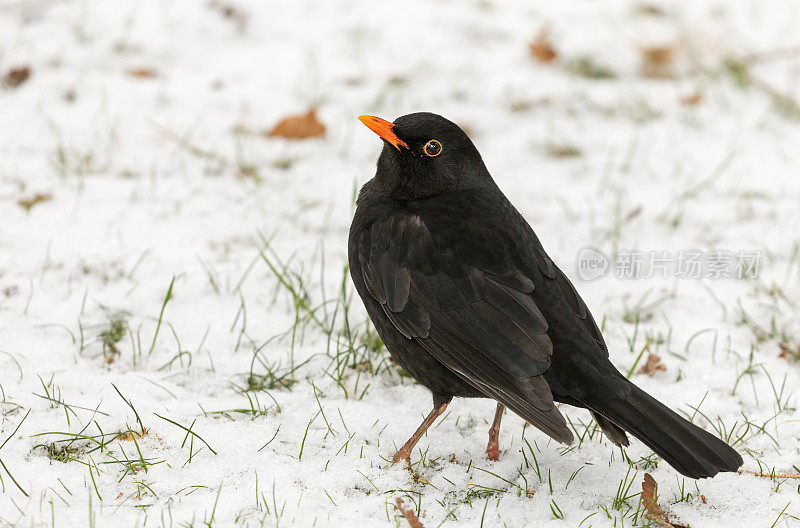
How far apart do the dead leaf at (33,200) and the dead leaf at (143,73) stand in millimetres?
1670

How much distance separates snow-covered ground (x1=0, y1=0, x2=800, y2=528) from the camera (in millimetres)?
3023

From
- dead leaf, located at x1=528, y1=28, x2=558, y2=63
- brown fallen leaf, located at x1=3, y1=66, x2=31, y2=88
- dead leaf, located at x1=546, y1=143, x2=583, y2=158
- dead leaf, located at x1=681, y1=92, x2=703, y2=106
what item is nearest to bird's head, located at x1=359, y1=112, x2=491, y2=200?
dead leaf, located at x1=546, y1=143, x2=583, y2=158

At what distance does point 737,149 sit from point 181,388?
4297 millimetres

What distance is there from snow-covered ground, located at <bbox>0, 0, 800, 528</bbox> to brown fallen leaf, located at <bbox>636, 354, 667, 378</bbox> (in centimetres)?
4

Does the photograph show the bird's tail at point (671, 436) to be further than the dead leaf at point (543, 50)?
No

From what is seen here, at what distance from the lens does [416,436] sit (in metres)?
3.21

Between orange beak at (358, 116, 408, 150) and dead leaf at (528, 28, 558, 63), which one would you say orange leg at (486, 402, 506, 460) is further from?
dead leaf at (528, 28, 558, 63)

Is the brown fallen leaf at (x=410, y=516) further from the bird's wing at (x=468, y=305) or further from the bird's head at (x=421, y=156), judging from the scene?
the bird's head at (x=421, y=156)

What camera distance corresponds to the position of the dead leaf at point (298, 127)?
5.68 m

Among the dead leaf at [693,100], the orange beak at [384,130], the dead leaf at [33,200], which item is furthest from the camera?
the dead leaf at [693,100]

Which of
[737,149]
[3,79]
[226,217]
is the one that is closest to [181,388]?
[226,217]

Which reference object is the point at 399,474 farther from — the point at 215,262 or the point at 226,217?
the point at 226,217

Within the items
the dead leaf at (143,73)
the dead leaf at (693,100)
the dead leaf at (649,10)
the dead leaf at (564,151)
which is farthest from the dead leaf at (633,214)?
the dead leaf at (143,73)

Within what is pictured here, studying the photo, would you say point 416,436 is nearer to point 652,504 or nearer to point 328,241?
point 652,504
